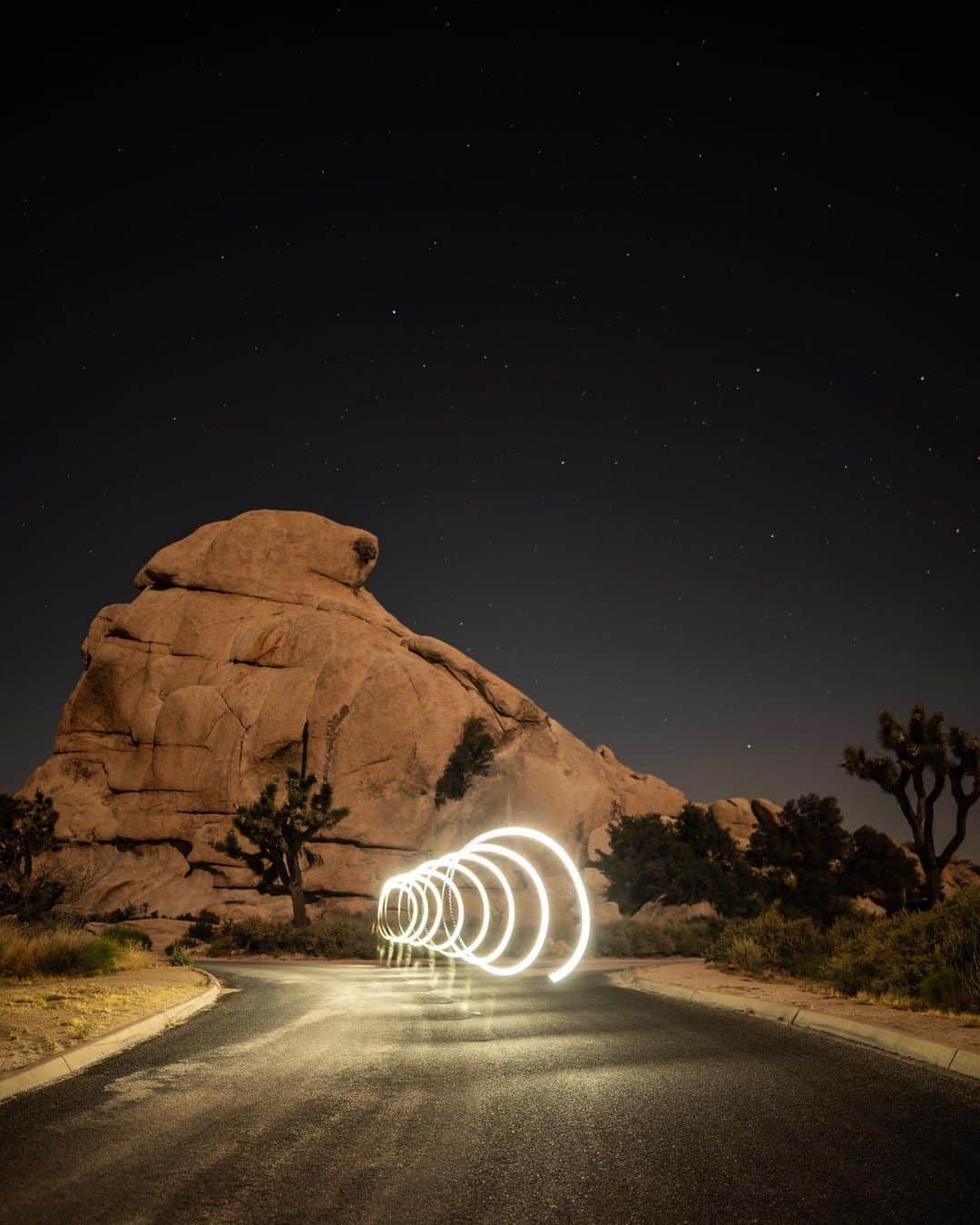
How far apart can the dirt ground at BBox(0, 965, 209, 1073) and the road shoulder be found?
27.5 ft

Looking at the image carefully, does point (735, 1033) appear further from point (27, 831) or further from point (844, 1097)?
point (27, 831)

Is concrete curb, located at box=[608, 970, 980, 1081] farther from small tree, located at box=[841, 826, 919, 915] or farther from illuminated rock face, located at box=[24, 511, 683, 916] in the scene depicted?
Result: illuminated rock face, located at box=[24, 511, 683, 916]

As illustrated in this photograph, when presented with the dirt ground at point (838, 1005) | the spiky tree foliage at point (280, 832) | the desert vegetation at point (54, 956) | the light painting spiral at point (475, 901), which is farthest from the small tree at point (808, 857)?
the desert vegetation at point (54, 956)

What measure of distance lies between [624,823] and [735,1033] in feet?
139

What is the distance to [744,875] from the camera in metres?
46.1

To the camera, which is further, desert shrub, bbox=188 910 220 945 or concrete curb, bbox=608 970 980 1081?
desert shrub, bbox=188 910 220 945

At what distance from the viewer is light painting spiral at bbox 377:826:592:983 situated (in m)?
16.2

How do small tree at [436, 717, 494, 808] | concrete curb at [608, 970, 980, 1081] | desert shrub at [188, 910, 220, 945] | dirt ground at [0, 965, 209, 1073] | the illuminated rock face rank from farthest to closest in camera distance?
small tree at [436, 717, 494, 808] → the illuminated rock face → desert shrub at [188, 910, 220, 945] → dirt ground at [0, 965, 209, 1073] → concrete curb at [608, 970, 980, 1081]

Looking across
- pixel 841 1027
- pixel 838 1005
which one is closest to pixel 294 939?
pixel 838 1005

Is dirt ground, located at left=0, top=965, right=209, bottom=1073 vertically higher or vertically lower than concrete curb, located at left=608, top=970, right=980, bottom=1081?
lower

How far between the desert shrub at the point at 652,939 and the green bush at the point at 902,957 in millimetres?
13512

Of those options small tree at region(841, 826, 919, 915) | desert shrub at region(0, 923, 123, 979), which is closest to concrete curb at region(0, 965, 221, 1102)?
desert shrub at region(0, 923, 123, 979)

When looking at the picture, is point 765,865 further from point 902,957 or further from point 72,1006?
point 72,1006

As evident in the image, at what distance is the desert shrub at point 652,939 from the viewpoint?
3347 centimetres
